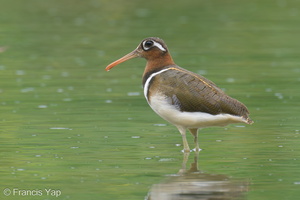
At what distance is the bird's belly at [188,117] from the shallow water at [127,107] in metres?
0.58

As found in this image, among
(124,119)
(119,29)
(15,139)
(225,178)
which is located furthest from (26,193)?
(119,29)

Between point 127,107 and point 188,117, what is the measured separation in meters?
5.55

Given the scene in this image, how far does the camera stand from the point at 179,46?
34.4 meters

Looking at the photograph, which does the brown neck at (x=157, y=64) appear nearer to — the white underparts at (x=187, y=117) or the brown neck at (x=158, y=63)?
the brown neck at (x=158, y=63)

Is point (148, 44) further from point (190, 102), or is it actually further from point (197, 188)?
point (197, 188)

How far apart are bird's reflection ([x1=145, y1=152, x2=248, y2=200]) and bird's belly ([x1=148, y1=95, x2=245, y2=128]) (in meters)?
1.39

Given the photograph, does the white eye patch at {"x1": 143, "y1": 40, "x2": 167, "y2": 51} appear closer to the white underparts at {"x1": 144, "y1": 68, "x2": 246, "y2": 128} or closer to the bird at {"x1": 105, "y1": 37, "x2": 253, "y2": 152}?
the bird at {"x1": 105, "y1": 37, "x2": 253, "y2": 152}

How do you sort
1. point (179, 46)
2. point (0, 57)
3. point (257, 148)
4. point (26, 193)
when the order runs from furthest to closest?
point (179, 46)
point (0, 57)
point (257, 148)
point (26, 193)

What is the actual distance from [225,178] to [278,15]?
3154 cm

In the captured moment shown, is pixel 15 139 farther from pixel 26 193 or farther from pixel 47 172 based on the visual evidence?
pixel 26 193

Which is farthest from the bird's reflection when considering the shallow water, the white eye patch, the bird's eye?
the bird's eye

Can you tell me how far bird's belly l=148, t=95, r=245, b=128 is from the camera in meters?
16.2
